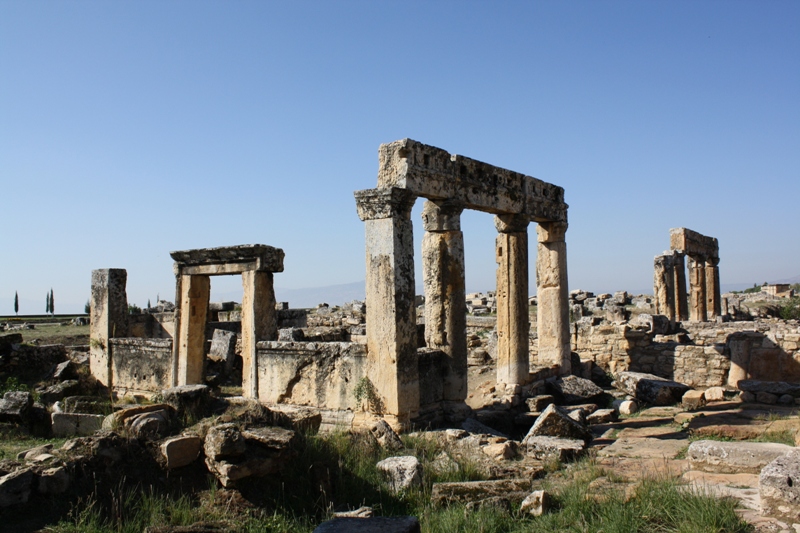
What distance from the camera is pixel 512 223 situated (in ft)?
43.3

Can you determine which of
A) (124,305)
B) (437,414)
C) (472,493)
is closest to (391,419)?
(437,414)

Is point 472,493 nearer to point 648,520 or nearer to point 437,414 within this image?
point 648,520

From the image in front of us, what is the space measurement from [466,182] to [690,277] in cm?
1897

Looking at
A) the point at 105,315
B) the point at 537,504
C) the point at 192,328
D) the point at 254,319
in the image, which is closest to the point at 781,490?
the point at 537,504

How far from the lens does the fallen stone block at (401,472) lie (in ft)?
23.3

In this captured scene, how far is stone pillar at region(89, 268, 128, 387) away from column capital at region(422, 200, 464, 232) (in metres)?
7.12

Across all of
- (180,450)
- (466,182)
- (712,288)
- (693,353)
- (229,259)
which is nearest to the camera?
(180,450)

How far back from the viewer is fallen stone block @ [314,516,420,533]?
4.94 meters

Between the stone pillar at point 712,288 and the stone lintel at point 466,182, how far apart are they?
16.0 meters

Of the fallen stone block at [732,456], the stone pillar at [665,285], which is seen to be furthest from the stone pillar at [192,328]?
the stone pillar at [665,285]

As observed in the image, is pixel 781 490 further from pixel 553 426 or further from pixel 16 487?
pixel 16 487

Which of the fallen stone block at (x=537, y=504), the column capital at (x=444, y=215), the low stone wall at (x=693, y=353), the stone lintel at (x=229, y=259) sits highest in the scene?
the column capital at (x=444, y=215)

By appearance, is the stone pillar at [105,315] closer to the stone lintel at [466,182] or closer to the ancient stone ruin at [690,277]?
the stone lintel at [466,182]

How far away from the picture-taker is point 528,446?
8719 millimetres
